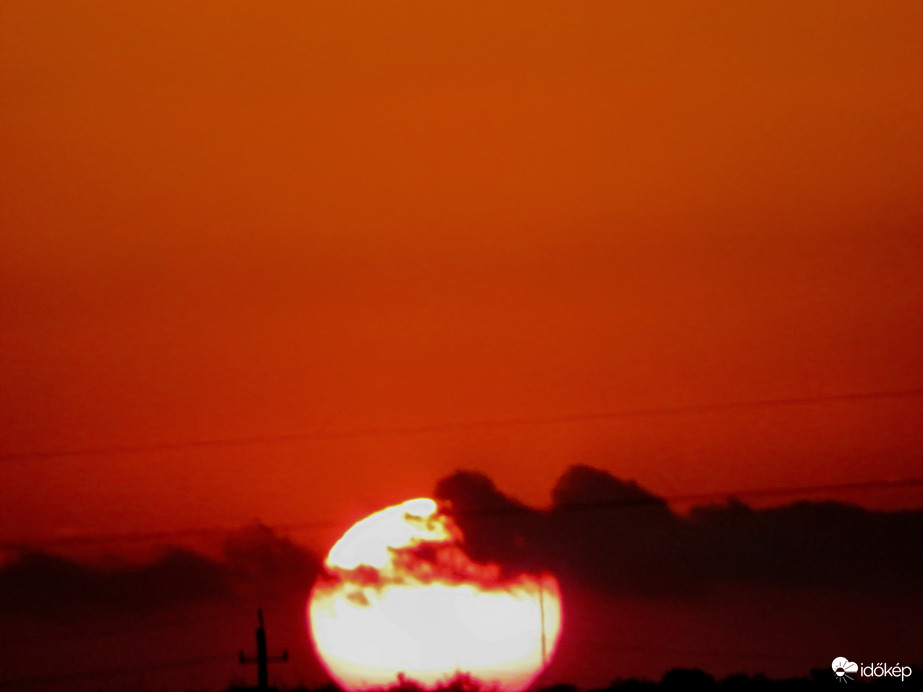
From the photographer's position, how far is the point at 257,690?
41094mm

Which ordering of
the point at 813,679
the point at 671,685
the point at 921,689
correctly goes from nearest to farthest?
the point at 921,689 < the point at 813,679 < the point at 671,685

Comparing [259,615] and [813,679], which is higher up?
[259,615]

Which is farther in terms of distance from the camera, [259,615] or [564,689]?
[259,615]

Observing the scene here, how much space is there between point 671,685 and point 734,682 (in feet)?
5.19

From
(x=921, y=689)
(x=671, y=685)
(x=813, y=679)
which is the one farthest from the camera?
(x=671, y=685)

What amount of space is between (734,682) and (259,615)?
11956 millimetres

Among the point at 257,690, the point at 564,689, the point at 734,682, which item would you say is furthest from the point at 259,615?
the point at 734,682

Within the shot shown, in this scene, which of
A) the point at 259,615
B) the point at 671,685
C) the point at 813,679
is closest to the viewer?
the point at 813,679

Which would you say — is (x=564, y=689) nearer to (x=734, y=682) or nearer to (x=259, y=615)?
(x=734, y=682)

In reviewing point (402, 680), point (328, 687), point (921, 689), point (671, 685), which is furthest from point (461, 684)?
point (921, 689)

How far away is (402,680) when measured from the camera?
36.4 metres

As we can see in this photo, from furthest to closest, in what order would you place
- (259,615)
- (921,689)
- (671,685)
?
(259,615) → (671,685) → (921,689)

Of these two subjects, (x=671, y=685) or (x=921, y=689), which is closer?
(x=921, y=689)

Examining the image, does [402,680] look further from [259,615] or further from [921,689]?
[921,689]
